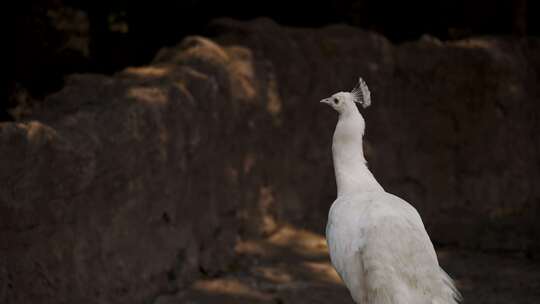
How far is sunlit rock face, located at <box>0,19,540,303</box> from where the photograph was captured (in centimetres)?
485

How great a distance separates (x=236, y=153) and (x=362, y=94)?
6.59 ft

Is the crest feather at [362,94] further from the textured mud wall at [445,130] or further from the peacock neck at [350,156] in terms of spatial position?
the textured mud wall at [445,130]

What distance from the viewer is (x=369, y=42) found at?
25.5 feet

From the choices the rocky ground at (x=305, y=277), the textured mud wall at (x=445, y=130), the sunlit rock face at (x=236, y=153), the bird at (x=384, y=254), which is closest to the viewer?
the bird at (x=384, y=254)

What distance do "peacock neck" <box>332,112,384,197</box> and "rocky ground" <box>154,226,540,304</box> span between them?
1413 millimetres

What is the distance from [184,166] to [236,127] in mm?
833

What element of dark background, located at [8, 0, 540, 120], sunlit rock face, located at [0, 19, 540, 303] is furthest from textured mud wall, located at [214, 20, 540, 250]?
dark background, located at [8, 0, 540, 120]

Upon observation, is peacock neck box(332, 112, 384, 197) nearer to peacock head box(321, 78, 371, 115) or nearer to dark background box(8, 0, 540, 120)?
peacock head box(321, 78, 371, 115)

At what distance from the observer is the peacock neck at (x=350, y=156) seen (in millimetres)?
4867

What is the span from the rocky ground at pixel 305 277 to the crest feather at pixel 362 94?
1.70 m

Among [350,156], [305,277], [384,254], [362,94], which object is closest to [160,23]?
[305,277]

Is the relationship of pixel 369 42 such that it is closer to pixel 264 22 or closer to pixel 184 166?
pixel 264 22

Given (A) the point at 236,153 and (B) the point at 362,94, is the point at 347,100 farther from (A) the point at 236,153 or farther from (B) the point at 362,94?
(A) the point at 236,153

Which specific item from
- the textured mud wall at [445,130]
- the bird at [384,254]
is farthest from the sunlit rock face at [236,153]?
the bird at [384,254]
